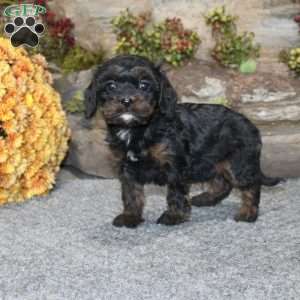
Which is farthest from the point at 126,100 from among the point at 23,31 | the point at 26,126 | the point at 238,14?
the point at 238,14

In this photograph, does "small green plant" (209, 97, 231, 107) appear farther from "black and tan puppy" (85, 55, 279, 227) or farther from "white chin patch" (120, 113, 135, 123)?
"white chin patch" (120, 113, 135, 123)

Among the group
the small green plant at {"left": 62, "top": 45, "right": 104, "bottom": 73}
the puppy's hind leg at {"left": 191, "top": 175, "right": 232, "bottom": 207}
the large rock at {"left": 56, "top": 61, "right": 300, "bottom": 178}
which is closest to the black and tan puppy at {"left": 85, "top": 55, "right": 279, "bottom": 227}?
the puppy's hind leg at {"left": 191, "top": 175, "right": 232, "bottom": 207}

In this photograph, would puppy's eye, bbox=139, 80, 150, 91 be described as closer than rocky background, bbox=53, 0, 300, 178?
Yes

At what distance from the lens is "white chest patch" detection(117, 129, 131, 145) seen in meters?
6.00

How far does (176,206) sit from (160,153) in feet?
2.18

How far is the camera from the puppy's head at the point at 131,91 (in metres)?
5.46

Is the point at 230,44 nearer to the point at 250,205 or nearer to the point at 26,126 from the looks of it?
the point at 250,205

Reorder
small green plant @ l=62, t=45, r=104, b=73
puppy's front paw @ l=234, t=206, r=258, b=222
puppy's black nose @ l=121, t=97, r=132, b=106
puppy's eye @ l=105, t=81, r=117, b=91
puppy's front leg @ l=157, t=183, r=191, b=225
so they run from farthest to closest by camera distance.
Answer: small green plant @ l=62, t=45, r=104, b=73 → puppy's front paw @ l=234, t=206, r=258, b=222 → puppy's front leg @ l=157, t=183, r=191, b=225 → puppy's eye @ l=105, t=81, r=117, b=91 → puppy's black nose @ l=121, t=97, r=132, b=106

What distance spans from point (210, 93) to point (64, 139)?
196 cm

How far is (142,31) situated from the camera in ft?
27.9

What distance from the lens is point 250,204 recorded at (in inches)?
256

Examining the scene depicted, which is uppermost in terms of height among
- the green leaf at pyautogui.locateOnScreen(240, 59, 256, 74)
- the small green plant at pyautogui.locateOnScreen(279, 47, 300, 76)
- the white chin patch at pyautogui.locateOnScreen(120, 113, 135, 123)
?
the white chin patch at pyautogui.locateOnScreen(120, 113, 135, 123)

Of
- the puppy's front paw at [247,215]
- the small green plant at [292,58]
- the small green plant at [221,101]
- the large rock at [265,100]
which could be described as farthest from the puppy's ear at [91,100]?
the small green plant at [292,58]

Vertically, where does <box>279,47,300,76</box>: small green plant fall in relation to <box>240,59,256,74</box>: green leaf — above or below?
above
